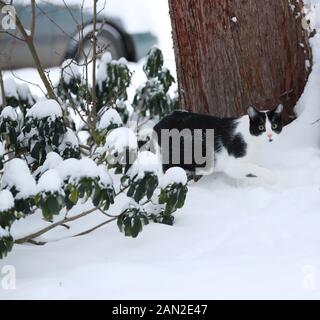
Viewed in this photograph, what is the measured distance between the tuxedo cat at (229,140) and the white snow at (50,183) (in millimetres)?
1312

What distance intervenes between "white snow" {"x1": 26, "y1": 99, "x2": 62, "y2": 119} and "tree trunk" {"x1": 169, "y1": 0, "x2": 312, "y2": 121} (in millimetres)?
1171

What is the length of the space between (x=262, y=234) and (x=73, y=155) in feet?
3.46

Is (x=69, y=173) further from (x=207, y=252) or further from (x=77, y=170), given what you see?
(x=207, y=252)

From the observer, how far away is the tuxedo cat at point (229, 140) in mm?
3984

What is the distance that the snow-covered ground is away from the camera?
2.80m

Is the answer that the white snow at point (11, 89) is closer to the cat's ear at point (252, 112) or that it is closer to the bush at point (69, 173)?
the bush at point (69, 173)

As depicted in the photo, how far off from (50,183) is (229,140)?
1.50 metres

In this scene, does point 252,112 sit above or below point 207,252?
above

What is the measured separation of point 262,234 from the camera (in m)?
3.30

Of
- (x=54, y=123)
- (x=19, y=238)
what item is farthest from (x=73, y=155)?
(x=19, y=238)

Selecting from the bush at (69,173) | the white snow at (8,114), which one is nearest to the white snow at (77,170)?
the bush at (69,173)

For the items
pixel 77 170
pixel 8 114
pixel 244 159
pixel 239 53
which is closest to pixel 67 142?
pixel 8 114

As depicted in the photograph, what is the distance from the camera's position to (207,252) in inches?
125
